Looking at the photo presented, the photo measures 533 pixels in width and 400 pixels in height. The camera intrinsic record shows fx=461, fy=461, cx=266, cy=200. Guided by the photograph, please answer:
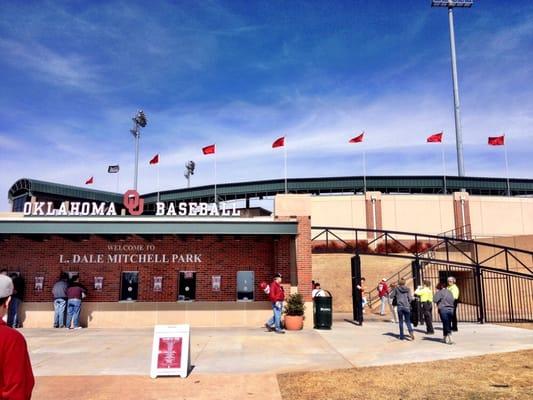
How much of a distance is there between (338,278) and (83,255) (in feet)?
54.6

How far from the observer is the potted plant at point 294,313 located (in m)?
15.3

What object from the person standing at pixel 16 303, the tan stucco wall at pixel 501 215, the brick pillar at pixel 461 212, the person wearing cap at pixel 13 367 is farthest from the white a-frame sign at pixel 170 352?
the tan stucco wall at pixel 501 215

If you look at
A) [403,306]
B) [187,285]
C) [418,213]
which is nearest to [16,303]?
[187,285]

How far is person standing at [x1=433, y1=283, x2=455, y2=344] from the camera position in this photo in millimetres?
12094

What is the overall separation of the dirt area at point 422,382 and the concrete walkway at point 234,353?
526 millimetres

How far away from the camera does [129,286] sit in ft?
55.7

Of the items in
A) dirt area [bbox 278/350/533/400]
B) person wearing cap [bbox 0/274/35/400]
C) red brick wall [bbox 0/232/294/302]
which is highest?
red brick wall [bbox 0/232/294/302]

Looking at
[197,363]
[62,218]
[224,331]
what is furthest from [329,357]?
[62,218]

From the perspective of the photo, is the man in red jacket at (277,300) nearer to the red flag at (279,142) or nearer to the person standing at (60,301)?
the person standing at (60,301)

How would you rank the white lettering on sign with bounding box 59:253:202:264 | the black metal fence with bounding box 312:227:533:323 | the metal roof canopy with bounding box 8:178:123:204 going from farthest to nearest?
the metal roof canopy with bounding box 8:178:123:204 → the black metal fence with bounding box 312:227:533:323 → the white lettering on sign with bounding box 59:253:202:264

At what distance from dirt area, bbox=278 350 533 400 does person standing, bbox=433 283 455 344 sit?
228 cm

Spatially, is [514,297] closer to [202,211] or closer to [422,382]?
[202,211]

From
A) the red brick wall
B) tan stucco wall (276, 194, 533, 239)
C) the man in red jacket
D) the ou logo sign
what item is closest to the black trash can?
the man in red jacket

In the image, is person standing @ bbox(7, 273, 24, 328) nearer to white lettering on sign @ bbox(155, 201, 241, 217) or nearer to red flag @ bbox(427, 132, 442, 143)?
white lettering on sign @ bbox(155, 201, 241, 217)
